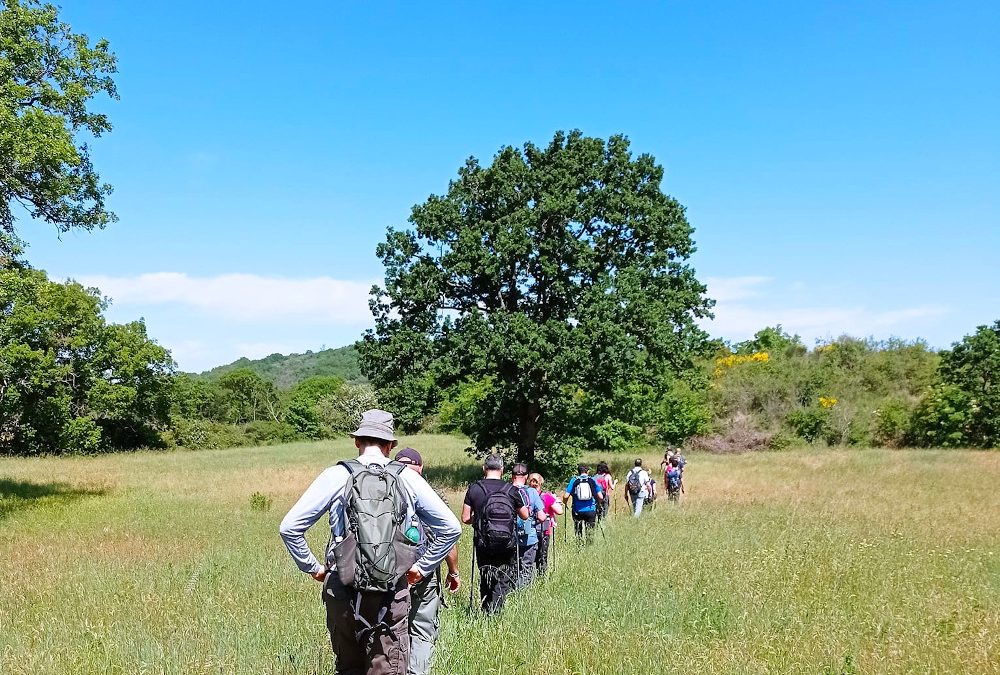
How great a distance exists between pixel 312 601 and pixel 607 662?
3342 mm

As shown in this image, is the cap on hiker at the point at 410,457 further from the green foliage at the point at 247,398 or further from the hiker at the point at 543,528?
the green foliage at the point at 247,398

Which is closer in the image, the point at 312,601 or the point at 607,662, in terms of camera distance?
the point at 607,662

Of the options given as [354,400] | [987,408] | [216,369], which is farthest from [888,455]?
[216,369]

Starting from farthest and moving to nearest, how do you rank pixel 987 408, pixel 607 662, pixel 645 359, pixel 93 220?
pixel 987 408 → pixel 645 359 → pixel 93 220 → pixel 607 662

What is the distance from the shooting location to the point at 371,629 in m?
3.77

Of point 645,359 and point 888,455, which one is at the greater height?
point 645,359

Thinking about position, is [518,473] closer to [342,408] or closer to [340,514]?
[340,514]

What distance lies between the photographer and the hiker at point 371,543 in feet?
12.0

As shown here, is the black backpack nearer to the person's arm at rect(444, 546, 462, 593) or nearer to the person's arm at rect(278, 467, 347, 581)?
Result: the person's arm at rect(444, 546, 462, 593)

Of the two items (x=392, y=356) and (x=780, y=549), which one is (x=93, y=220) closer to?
(x=392, y=356)

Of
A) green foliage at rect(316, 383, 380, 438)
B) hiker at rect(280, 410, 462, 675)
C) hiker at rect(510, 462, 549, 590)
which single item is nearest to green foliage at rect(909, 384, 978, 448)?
hiker at rect(510, 462, 549, 590)

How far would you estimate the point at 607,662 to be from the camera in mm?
5270

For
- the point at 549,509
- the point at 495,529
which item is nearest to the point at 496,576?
the point at 495,529

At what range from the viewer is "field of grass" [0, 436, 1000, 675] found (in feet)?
17.5
